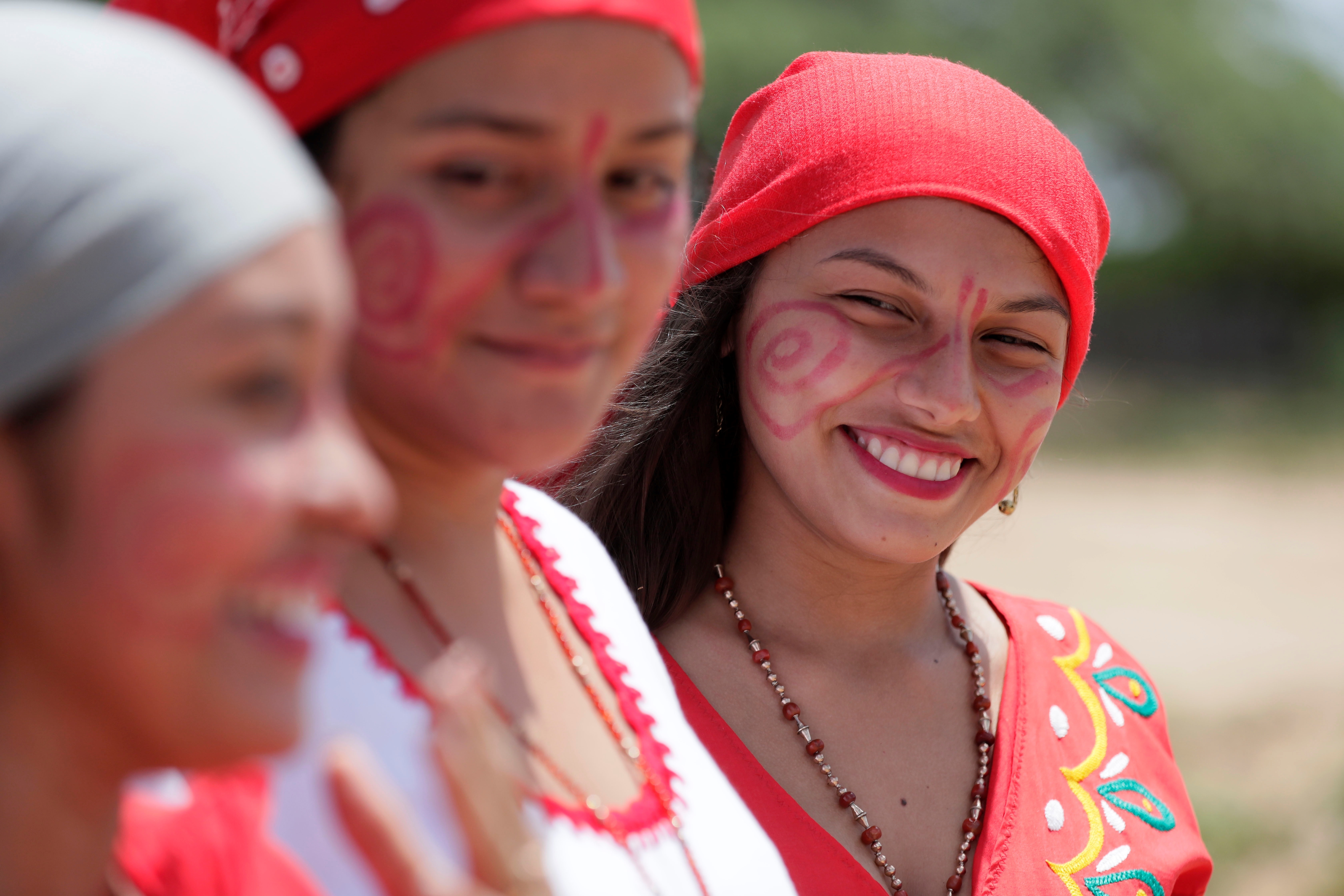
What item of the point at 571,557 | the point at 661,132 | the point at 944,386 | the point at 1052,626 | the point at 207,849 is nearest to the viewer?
the point at 207,849

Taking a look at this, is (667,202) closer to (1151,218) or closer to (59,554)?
(59,554)

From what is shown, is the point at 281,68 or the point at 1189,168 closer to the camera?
the point at 281,68

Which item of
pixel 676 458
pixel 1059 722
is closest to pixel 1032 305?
pixel 676 458

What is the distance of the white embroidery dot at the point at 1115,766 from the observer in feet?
7.22

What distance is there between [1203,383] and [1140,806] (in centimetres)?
1683

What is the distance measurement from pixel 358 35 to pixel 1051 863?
1587 millimetres

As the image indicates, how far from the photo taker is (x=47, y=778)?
85cm

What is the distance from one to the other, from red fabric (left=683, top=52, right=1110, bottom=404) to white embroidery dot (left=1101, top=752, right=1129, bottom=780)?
2.25 feet

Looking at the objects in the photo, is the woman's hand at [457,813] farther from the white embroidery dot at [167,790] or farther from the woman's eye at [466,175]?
the woman's eye at [466,175]

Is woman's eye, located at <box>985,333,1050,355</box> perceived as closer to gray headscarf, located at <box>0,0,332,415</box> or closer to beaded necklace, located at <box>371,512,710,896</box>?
beaded necklace, located at <box>371,512,710,896</box>

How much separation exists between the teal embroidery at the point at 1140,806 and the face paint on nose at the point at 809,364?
802 millimetres

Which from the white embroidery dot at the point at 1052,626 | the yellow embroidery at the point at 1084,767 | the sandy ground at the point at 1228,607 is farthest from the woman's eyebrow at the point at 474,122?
the sandy ground at the point at 1228,607

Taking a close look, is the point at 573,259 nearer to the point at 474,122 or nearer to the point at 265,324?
the point at 474,122

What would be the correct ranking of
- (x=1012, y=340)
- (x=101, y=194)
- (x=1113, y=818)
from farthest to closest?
1. (x=1113, y=818)
2. (x=1012, y=340)
3. (x=101, y=194)
